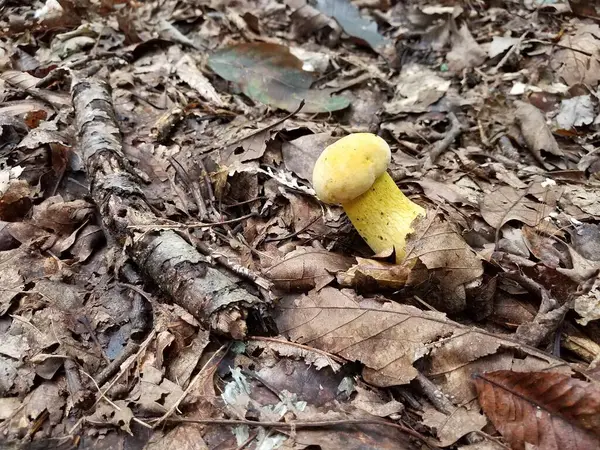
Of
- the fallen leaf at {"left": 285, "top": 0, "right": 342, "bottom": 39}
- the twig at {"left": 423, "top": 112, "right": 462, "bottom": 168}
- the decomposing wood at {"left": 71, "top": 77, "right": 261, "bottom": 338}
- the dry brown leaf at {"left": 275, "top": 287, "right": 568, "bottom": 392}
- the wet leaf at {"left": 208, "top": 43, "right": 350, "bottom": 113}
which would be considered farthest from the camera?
the fallen leaf at {"left": 285, "top": 0, "right": 342, "bottom": 39}

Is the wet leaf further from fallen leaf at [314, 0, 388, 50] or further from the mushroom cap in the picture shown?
the mushroom cap

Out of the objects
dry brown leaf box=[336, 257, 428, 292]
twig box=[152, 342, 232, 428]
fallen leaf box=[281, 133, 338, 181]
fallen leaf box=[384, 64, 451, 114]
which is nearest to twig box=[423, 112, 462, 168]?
fallen leaf box=[384, 64, 451, 114]

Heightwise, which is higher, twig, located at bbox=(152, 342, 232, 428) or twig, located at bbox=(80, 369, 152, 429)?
twig, located at bbox=(152, 342, 232, 428)

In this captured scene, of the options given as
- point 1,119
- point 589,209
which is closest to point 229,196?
point 1,119

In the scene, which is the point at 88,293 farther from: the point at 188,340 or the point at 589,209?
the point at 589,209

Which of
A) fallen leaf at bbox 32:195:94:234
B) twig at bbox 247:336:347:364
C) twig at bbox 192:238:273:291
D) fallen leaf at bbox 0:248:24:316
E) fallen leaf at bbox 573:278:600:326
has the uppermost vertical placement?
fallen leaf at bbox 573:278:600:326

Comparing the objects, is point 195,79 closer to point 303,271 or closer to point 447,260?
point 303,271

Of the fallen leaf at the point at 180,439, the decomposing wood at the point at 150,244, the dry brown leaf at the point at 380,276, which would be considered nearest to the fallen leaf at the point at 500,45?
the dry brown leaf at the point at 380,276

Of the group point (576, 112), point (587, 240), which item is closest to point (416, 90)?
point (576, 112)
